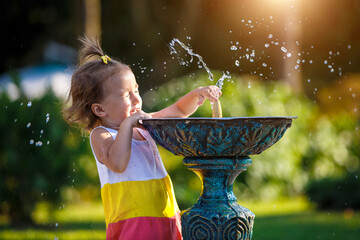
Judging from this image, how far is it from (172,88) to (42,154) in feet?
5.89

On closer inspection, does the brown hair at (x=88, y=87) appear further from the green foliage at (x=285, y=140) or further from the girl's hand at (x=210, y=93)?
the green foliage at (x=285, y=140)

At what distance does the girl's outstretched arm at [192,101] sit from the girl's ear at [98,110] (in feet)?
Answer: 1.31

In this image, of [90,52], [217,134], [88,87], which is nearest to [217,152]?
[217,134]

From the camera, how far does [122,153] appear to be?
268cm

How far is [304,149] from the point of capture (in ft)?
27.7

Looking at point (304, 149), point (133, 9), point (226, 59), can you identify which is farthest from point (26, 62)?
point (304, 149)

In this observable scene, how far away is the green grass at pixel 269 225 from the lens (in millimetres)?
5824

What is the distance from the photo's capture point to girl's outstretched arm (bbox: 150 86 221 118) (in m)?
3.00

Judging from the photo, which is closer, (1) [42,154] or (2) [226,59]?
(1) [42,154]

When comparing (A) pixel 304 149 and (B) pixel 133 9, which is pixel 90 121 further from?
(B) pixel 133 9

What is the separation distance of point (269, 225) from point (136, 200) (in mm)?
3804

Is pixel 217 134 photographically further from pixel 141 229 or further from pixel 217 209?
pixel 141 229

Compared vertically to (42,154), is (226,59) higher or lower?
higher

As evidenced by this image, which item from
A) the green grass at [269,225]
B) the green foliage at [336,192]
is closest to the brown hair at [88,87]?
the green grass at [269,225]
